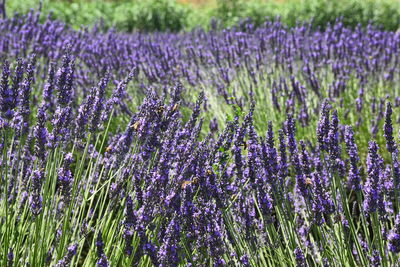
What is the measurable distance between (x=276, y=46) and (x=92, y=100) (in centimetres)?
343

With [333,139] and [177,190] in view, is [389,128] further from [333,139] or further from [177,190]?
[177,190]

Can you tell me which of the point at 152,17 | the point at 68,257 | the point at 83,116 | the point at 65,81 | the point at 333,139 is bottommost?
the point at 152,17

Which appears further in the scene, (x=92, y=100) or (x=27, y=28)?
(x=27, y=28)

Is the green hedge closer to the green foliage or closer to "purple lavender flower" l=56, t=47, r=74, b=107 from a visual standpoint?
the green foliage

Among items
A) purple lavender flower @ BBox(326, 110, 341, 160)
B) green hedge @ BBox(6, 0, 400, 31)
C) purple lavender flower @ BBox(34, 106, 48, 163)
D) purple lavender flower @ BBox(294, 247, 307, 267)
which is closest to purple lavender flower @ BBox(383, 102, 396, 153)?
purple lavender flower @ BBox(326, 110, 341, 160)

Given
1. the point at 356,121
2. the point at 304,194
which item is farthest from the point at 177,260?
the point at 356,121

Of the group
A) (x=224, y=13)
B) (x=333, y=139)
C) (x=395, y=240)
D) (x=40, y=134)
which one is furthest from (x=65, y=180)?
(x=224, y=13)

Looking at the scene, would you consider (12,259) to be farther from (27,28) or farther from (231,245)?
(27,28)

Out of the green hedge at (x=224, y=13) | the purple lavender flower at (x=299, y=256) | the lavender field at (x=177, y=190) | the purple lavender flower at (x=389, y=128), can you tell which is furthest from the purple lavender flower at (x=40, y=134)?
the green hedge at (x=224, y=13)

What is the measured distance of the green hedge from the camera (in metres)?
9.84

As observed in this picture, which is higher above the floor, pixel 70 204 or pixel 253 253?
pixel 70 204

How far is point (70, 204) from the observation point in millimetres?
2053

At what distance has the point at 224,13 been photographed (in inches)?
420

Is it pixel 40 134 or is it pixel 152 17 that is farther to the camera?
pixel 152 17
